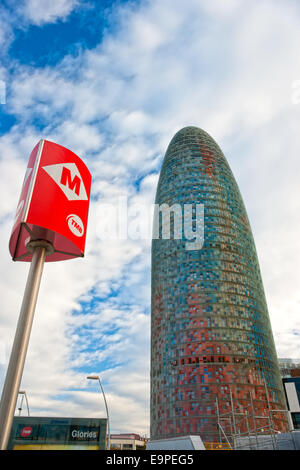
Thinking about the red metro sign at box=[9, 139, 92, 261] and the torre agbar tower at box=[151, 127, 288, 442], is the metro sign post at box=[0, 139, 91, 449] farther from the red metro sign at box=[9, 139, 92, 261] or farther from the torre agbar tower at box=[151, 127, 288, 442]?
the torre agbar tower at box=[151, 127, 288, 442]

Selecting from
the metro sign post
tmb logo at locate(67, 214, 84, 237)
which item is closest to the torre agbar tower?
tmb logo at locate(67, 214, 84, 237)

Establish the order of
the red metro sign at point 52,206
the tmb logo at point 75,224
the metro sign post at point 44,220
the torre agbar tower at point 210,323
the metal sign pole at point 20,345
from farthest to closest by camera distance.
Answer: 1. the torre agbar tower at point 210,323
2. the tmb logo at point 75,224
3. the red metro sign at point 52,206
4. the metro sign post at point 44,220
5. the metal sign pole at point 20,345

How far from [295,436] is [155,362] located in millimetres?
66497

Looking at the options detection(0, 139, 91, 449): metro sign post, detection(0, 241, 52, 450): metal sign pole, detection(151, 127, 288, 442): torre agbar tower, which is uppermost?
detection(151, 127, 288, 442): torre agbar tower

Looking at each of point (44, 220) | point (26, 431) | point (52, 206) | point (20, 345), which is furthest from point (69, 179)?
point (26, 431)

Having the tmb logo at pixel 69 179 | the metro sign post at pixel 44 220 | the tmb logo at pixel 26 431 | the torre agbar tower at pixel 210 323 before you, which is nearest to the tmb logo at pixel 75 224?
the metro sign post at pixel 44 220

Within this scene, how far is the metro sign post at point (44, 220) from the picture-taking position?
26.5 feet

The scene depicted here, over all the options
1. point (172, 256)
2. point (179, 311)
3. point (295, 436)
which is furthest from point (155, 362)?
point (295, 436)

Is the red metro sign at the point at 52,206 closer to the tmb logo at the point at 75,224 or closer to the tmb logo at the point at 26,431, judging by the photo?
the tmb logo at the point at 75,224

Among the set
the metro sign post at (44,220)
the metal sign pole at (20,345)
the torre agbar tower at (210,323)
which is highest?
the torre agbar tower at (210,323)

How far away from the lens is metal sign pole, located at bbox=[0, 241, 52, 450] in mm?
7004

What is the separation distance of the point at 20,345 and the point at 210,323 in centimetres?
7896

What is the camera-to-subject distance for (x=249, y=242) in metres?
99.8

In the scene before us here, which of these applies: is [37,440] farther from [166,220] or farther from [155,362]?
[166,220]
